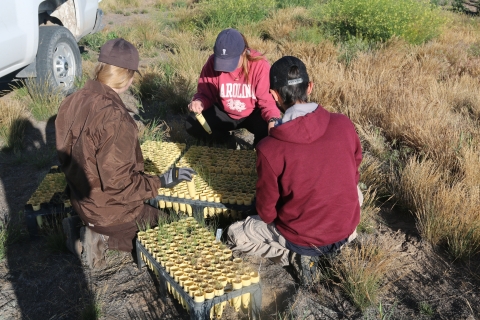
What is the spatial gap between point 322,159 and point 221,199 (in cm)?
114

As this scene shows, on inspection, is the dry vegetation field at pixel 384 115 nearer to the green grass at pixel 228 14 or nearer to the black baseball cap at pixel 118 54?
the green grass at pixel 228 14

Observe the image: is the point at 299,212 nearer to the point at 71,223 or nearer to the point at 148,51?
the point at 71,223

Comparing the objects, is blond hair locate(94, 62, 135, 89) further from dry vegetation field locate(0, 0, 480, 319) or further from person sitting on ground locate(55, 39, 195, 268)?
dry vegetation field locate(0, 0, 480, 319)

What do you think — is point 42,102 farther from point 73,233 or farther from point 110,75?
point 110,75

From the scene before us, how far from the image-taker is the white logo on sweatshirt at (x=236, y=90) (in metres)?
4.50

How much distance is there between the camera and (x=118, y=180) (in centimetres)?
304

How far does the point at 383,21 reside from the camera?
29.1ft

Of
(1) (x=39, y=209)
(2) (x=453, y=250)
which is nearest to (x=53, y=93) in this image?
(1) (x=39, y=209)

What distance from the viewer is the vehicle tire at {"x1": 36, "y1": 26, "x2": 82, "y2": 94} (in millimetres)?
5848

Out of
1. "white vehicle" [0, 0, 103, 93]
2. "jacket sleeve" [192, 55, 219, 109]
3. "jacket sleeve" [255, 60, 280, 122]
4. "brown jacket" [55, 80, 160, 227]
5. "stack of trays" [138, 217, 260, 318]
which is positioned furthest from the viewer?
"white vehicle" [0, 0, 103, 93]

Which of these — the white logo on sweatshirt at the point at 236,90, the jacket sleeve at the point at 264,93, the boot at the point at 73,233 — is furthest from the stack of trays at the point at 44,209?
the jacket sleeve at the point at 264,93

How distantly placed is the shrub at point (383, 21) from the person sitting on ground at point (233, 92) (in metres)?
4.98

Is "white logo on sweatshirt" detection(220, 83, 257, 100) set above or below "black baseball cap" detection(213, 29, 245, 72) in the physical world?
below

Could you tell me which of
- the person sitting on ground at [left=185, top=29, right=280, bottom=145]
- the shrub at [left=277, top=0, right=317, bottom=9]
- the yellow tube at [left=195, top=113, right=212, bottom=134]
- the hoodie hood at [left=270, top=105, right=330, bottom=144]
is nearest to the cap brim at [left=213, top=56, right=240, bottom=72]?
the person sitting on ground at [left=185, top=29, right=280, bottom=145]
